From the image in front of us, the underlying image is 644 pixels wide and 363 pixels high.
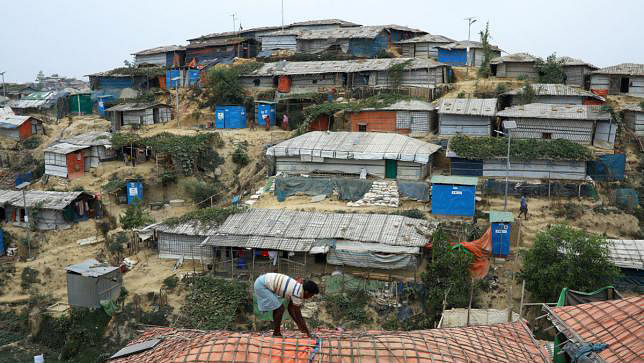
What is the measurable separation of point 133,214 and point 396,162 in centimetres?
1197

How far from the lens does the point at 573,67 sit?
3284cm

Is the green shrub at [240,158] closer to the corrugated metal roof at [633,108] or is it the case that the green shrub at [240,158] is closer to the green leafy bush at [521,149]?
the green leafy bush at [521,149]

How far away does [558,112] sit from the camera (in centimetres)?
2561

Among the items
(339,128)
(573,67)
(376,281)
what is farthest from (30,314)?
(573,67)

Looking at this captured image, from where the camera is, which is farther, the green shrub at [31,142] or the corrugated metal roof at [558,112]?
the green shrub at [31,142]

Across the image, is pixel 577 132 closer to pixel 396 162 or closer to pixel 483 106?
pixel 483 106

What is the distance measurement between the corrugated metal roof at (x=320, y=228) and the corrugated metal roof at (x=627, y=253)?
577cm

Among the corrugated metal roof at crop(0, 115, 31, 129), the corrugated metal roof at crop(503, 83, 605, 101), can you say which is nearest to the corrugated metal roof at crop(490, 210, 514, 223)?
the corrugated metal roof at crop(503, 83, 605, 101)

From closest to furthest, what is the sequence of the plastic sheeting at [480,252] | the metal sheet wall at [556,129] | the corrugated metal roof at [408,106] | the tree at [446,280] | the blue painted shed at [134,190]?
the tree at [446,280] < the plastic sheeting at [480,252] < the metal sheet wall at [556,129] < the blue painted shed at [134,190] < the corrugated metal roof at [408,106]

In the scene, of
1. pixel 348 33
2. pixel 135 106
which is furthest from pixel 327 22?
pixel 135 106

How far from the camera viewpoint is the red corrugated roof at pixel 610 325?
8312 mm

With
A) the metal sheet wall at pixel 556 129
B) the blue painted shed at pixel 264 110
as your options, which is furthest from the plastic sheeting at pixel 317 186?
the blue painted shed at pixel 264 110

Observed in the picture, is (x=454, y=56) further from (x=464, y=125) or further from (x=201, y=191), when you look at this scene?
(x=201, y=191)

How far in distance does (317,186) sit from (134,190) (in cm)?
992
